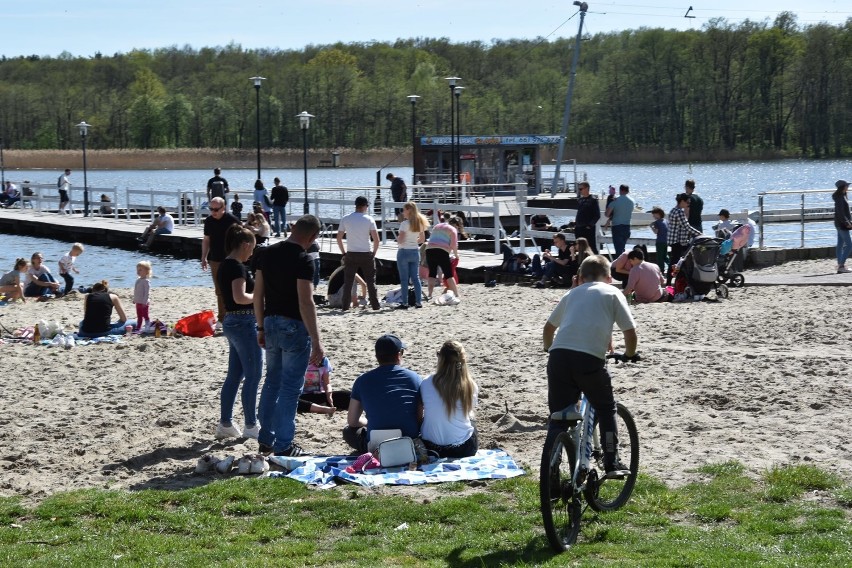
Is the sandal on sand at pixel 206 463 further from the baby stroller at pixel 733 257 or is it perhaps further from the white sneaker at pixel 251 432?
the baby stroller at pixel 733 257

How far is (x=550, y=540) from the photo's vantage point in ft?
18.8

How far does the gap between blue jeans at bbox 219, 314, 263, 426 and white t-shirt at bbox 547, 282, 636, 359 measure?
9.78 ft

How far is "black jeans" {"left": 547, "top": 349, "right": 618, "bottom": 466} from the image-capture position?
6.10m

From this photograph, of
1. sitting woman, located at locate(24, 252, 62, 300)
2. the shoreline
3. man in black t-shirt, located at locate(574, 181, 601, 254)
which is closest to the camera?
man in black t-shirt, located at locate(574, 181, 601, 254)

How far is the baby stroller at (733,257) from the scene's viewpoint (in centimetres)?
1759

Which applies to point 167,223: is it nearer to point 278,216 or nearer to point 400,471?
point 278,216

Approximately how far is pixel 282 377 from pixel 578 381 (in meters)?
2.53

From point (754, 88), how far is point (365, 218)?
4224 inches

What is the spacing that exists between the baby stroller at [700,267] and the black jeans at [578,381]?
10773 mm

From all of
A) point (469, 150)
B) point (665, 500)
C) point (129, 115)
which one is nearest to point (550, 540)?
point (665, 500)

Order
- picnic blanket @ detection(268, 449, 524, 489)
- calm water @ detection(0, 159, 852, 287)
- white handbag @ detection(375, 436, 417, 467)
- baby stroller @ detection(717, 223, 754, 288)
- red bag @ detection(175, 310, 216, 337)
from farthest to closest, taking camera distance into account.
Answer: calm water @ detection(0, 159, 852, 287)
baby stroller @ detection(717, 223, 754, 288)
red bag @ detection(175, 310, 216, 337)
white handbag @ detection(375, 436, 417, 467)
picnic blanket @ detection(268, 449, 524, 489)

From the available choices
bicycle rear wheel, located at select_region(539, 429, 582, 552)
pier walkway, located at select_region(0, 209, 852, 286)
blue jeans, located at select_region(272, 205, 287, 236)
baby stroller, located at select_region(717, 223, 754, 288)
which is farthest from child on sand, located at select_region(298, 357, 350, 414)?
blue jeans, located at select_region(272, 205, 287, 236)

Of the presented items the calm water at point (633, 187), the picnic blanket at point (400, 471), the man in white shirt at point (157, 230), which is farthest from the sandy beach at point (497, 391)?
the man in white shirt at point (157, 230)

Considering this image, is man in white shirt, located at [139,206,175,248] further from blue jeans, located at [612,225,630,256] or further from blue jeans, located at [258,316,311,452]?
blue jeans, located at [258,316,311,452]
